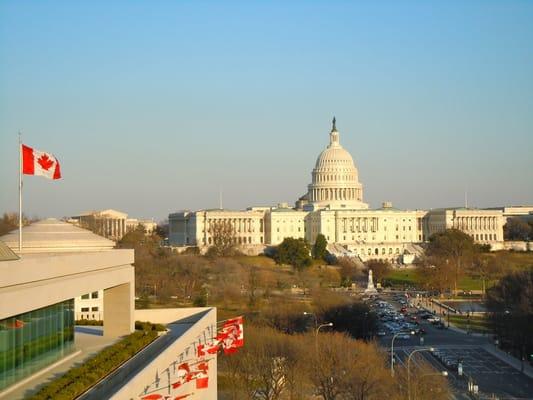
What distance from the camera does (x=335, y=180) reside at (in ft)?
569

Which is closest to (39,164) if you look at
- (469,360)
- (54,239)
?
(54,239)

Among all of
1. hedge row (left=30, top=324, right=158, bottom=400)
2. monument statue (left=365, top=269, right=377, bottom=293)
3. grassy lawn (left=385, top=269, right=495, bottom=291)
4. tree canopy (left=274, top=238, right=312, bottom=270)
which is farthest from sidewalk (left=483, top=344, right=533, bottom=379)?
tree canopy (left=274, top=238, right=312, bottom=270)

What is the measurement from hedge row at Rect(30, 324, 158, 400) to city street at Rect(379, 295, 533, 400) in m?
23.7

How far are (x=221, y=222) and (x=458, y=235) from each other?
1832 inches

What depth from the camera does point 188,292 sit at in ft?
262

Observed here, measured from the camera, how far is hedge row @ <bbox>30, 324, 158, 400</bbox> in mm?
15625

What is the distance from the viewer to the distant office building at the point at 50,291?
611 inches

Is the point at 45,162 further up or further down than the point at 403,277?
further up

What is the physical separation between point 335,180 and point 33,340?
157m

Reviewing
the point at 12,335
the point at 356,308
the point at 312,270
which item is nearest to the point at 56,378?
the point at 12,335

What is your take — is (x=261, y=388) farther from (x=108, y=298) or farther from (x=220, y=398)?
(x=108, y=298)

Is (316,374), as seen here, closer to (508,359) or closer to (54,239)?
(54,239)

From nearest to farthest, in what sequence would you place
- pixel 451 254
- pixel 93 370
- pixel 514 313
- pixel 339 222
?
pixel 93 370 < pixel 514 313 < pixel 451 254 < pixel 339 222

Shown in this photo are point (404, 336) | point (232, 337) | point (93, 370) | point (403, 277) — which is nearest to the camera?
point (93, 370)
